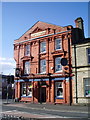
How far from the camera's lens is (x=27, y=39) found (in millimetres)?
30969

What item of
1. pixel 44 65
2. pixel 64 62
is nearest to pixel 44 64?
pixel 44 65

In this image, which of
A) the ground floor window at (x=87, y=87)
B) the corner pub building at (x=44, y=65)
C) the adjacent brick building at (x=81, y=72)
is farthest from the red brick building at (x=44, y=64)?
the ground floor window at (x=87, y=87)

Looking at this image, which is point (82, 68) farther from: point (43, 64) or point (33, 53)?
point (33, 53)

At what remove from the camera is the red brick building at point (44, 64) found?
25906 millimetres

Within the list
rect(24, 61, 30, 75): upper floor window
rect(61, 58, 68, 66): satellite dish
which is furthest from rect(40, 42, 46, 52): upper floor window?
rect(61, 58, 68, 66): satellite dish

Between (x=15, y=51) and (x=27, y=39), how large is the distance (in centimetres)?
326

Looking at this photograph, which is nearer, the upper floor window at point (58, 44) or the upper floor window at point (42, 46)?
the upper floor window at point (58, 44)

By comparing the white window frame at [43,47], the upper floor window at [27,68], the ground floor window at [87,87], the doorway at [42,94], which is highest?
the white window frame at [43,47]

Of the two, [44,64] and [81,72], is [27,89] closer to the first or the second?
[44,64]

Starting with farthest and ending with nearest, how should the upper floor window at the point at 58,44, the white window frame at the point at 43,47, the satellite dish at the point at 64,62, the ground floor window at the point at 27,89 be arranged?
1. the ground floor window at the point at 27,89
2. the white window frame at the point at 43,47
3. the upper floor window at the point at 58,44
4. the satellite dish at the point at 64,62

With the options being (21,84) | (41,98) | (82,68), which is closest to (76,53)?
(82,68)

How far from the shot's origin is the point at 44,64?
2845 centimetres

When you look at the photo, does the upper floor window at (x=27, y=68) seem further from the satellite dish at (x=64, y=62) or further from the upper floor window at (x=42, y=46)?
the satellite dish at (x=64, y=62)

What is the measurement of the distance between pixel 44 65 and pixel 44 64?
18 cm
